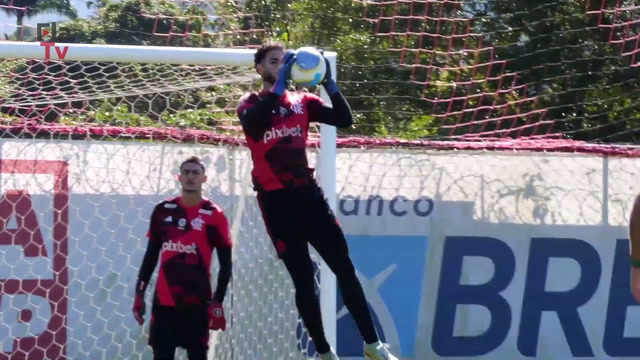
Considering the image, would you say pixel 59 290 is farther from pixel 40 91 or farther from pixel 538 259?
pixel 538 259

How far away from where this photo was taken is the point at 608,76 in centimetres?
903

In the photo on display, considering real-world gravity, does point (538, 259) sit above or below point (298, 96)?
below

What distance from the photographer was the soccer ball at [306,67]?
5.02m

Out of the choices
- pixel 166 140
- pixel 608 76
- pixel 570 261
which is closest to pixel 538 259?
pixel 570 261

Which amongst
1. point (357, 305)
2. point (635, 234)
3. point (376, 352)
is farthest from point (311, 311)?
point (635, 234)

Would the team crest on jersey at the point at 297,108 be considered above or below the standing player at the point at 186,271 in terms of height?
above

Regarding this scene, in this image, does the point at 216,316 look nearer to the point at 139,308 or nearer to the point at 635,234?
the point at 139,308

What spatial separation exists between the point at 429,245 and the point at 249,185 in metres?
1.44

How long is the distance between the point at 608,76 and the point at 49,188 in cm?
466

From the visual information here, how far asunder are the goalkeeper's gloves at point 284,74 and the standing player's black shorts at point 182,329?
3.96ft

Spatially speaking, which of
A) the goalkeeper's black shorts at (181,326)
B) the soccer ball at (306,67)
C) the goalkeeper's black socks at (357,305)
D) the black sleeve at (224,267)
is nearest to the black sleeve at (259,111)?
the soccer ball at (306,67)

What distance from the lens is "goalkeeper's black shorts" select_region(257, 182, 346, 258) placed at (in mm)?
5281

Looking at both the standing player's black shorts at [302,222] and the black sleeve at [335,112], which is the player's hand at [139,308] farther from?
the black sleeve at [335,112]

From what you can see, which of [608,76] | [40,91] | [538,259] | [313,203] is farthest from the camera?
[608,76]
